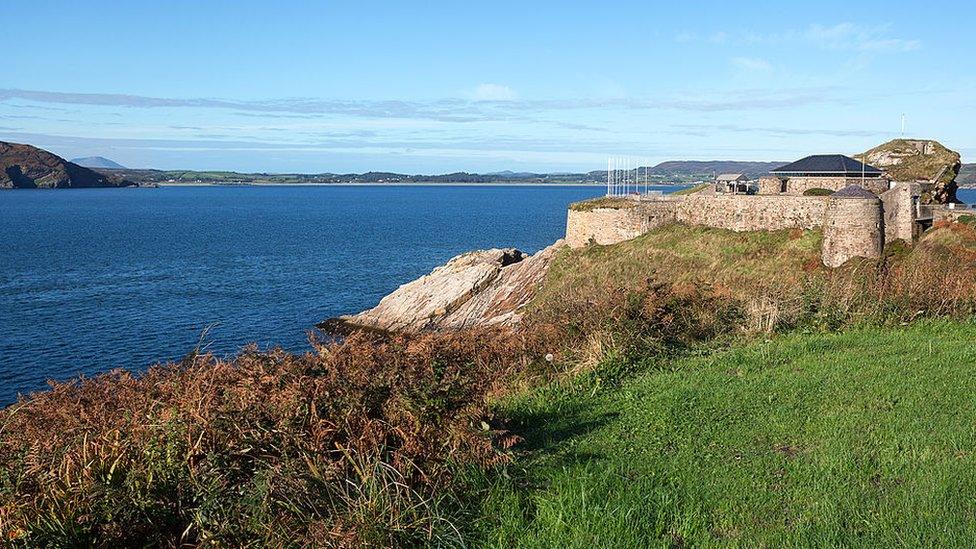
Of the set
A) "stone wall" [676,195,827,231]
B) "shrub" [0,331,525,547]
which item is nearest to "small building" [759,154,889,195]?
"stone wall" [676,195,827,231]

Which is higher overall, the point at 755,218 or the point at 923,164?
the point at 923,164

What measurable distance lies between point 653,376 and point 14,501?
809 cm

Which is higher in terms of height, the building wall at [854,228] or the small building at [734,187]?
the small building at [734,187]

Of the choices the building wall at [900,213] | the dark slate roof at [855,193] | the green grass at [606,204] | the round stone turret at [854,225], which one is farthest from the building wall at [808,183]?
the round stone turret at [854,225]

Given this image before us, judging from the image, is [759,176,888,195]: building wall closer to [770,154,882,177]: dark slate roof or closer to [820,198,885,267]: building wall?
[770,154,882,177]: dark slate roof

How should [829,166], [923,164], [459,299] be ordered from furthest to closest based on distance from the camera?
[923,164]
[459,299]
[829,166]

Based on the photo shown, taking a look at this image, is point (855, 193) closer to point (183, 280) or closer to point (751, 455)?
point (751, 455)

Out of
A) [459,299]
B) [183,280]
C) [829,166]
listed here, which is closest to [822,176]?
[829,166]

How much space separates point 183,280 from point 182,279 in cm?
51

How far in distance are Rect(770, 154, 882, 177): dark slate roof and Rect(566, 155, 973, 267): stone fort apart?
45 mm

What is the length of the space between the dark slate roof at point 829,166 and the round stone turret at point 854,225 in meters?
8.92

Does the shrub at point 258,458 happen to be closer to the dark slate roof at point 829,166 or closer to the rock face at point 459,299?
the rock face at point 459,299

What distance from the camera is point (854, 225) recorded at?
2605 cm

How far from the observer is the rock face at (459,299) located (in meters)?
34.9
